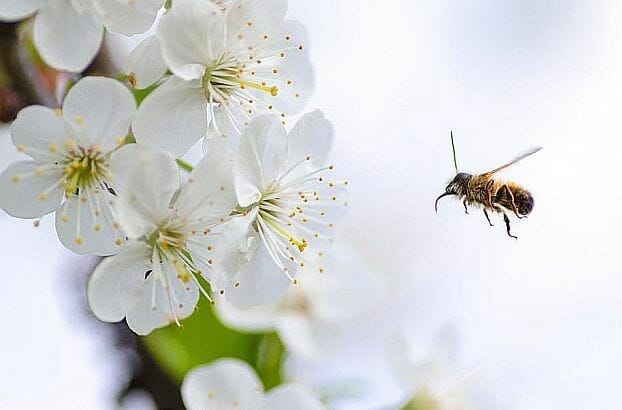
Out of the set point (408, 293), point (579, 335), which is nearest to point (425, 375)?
point (408, 293)

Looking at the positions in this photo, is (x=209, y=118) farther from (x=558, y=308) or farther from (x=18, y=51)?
(x=558, y=308)

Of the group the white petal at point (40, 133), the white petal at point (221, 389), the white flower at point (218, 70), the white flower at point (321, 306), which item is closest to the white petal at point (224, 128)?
the white flower at point (218, 70)

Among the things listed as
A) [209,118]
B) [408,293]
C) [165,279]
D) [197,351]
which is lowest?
[408,293]

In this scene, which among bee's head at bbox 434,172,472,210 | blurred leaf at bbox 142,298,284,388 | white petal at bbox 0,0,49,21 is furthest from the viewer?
blurred leaf at bbox 142,298,284,388

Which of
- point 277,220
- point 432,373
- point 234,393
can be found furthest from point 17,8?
point 432,373

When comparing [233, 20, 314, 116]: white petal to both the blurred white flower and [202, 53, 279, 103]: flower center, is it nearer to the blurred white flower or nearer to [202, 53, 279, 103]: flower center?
[202, 53, 279, 103]: flower center

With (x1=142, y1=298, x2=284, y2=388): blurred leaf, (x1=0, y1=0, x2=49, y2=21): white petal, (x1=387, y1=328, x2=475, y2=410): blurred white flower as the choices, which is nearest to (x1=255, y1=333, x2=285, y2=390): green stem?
(x1=142, y1=298, x2=284, y2=388): blurred leaf
